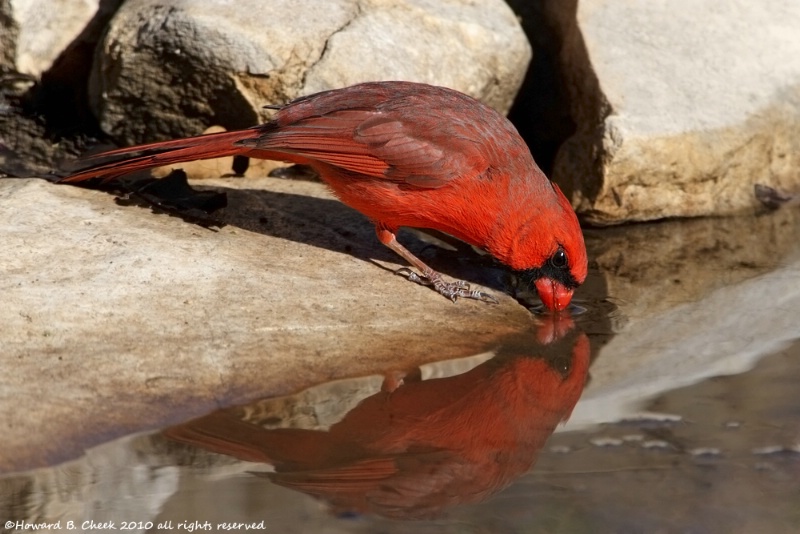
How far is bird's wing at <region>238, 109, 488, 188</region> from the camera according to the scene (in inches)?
194

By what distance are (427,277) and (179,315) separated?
1256 mm

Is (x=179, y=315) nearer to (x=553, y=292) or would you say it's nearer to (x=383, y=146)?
(x=383, y=146)

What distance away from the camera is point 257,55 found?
581 cm

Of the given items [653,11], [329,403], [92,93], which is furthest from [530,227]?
[92,93]

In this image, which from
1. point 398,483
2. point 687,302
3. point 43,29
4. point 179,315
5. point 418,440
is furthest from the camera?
point 43,29

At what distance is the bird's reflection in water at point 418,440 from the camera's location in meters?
3.46

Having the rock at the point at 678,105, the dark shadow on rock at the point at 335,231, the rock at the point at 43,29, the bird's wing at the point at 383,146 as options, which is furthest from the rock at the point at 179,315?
the rock at the point at 43,29

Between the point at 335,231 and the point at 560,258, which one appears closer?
the point at 560,258

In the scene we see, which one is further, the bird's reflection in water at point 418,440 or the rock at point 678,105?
the rock at point 678,105

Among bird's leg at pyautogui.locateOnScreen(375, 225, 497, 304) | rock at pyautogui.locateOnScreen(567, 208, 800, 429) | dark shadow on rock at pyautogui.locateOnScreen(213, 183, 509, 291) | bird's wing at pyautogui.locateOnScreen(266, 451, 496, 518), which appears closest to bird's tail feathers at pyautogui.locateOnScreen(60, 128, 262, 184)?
dark shadow on rock at pyautogui.locateOnScreen(213, 183, 509, 291)

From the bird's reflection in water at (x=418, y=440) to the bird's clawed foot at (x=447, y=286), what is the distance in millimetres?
633

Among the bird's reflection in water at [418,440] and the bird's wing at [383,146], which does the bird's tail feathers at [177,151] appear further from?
the bird's reflection in water at [418,440]

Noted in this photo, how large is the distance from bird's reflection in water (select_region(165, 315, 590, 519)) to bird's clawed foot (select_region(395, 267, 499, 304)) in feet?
2.08

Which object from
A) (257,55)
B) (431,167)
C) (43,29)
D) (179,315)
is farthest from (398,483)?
(43,29)
